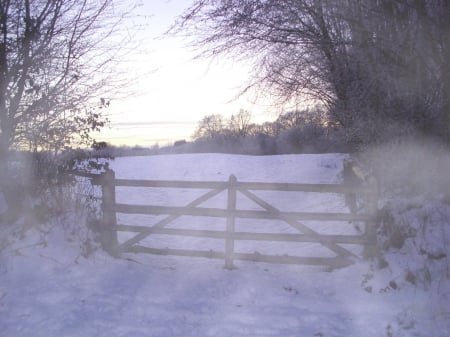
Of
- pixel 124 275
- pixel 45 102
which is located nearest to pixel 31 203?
pixel 45 102

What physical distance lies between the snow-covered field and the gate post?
24 centimetres

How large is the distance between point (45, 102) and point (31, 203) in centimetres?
198

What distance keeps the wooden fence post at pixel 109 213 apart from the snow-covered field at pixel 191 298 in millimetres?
239

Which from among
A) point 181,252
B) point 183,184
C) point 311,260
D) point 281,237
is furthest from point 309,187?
point 181,252

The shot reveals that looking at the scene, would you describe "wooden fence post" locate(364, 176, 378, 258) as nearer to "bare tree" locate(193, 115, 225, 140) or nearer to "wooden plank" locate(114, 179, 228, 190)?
"wooden plank" locate(114, 179, 228, 190)

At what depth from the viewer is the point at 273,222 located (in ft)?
36.3

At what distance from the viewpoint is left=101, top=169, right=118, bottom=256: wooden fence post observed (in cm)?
694

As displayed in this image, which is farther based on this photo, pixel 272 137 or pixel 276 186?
pixel 272 137

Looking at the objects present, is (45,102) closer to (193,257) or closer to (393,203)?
(193,257)

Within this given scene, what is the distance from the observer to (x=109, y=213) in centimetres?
704

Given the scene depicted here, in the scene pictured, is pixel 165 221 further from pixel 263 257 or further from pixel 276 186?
pixel 276 186

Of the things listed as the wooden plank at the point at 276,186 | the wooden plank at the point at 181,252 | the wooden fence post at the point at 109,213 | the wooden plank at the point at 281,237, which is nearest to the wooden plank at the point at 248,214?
the wooden fence post at the point at 109,213

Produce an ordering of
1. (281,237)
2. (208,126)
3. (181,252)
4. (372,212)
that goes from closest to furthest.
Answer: (372,212)
(281,237)
(181,252)
(208,126)

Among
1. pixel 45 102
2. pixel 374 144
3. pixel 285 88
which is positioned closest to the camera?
pixel 45 102
